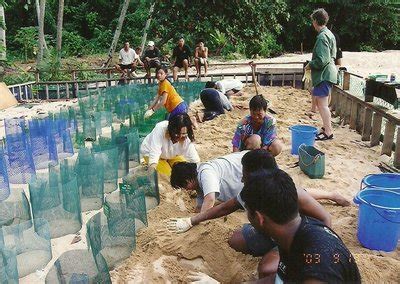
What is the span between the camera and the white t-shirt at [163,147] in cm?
410

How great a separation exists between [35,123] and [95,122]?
0.82 meters

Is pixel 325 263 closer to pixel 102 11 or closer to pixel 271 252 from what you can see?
pixel 271 252

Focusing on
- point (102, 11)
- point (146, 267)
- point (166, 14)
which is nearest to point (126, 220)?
point (146, 267)

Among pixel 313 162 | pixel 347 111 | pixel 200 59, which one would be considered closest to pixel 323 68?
pixel 347 111

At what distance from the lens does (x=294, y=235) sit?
1618 mm

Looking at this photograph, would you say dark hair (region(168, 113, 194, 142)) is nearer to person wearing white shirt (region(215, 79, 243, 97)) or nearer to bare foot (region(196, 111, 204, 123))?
bare foot (region(196, 111, 204, 123))

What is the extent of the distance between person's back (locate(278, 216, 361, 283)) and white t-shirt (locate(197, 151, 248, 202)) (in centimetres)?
147

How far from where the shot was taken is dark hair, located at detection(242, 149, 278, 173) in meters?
2.53

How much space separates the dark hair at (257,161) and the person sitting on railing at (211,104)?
15.4ft

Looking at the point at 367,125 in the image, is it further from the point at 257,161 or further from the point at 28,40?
the point at 28,40

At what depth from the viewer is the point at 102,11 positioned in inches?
909

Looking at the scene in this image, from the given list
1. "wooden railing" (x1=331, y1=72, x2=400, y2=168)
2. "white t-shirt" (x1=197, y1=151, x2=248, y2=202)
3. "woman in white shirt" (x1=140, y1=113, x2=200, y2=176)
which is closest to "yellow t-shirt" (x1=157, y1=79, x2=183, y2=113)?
"woman in white shirt" (x1=140, y1=113, x2=200, y2=176)

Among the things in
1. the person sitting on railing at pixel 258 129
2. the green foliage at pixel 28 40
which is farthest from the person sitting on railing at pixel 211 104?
the green foliage at pixel 28 40

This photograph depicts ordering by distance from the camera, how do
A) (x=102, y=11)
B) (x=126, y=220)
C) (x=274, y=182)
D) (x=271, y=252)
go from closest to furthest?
(x=274, y=182) < (x=271, y=252) < (x=126, y=220) < (x=102, y=11)
